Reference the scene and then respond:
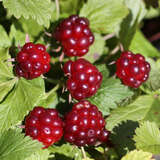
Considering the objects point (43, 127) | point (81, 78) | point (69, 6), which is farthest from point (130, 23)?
point (43, 127)

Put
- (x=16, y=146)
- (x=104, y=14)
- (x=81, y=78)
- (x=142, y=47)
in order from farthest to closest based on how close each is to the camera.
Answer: (x=142, y=47), (x=104, y=14), (x=81, y=78), (x=16, y=146)

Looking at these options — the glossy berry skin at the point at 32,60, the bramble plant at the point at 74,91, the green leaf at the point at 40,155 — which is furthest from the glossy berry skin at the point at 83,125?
the glossy berry skin at the point at 32,60

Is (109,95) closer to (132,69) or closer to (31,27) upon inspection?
(132,69)

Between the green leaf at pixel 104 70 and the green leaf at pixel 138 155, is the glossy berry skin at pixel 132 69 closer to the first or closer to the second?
the green leaf at pixel 104 70

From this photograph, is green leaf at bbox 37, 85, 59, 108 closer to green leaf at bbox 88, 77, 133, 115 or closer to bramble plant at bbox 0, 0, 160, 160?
bramble plant at bbox 0, 0, 160, 160

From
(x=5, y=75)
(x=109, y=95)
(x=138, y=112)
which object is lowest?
(x=138, y=112)
